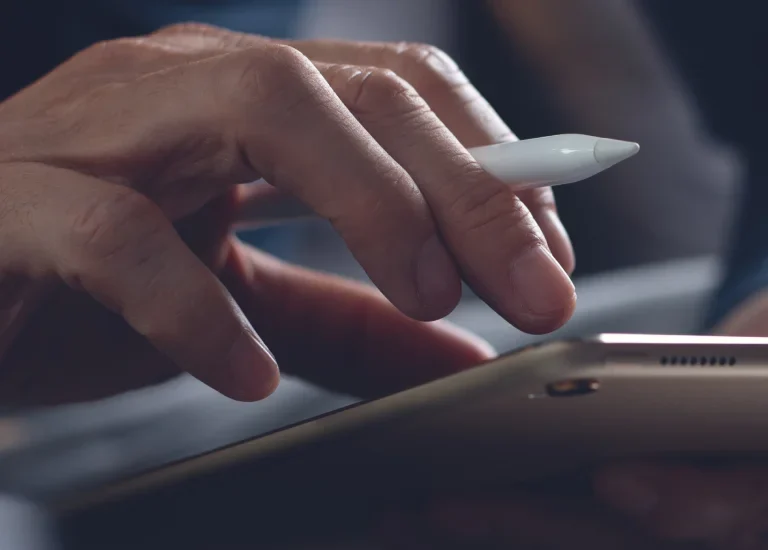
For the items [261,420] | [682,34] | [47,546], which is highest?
[682,34]

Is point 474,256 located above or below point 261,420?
above

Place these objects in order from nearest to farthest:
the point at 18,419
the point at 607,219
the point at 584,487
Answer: the point at 584,487
the point at 18,419
the point at 607,219

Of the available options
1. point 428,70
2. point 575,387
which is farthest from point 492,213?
point 428,70

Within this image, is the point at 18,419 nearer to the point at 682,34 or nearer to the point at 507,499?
the point at 507,499

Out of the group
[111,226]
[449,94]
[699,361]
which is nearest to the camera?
[699,361]

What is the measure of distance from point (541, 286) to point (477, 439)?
0.27ft

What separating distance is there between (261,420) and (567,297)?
1.00ft

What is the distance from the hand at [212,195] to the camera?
1.06 ft

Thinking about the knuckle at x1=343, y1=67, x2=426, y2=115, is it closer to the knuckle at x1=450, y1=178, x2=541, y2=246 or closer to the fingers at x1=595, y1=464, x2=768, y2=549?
the knuckle at x1=450, y1=178, x2=541, y2=246

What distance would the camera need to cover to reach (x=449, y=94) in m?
0.50

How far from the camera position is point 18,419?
50 cm

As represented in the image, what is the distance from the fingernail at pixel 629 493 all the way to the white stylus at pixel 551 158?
13 centimetres

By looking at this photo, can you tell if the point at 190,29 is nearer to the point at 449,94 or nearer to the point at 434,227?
the point at 449,94

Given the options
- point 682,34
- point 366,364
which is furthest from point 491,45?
point 366,364
